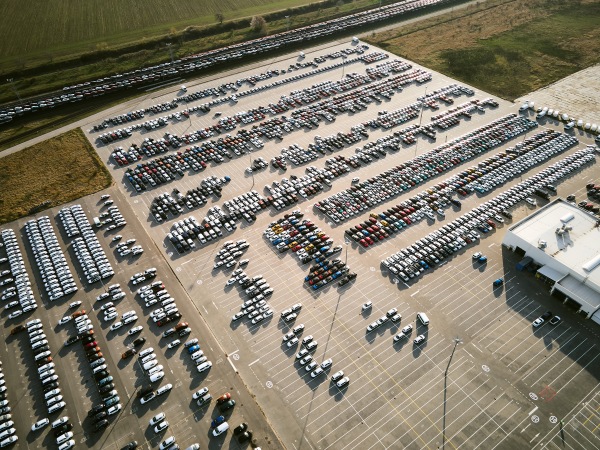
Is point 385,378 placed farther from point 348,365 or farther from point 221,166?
point 221,166

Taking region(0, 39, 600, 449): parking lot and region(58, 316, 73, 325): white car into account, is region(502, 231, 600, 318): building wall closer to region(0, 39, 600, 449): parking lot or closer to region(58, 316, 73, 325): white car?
region(0, 39, 600, 449): parking lot

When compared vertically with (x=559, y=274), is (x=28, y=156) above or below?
above

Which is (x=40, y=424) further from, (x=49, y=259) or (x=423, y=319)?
(x=423, y=319)

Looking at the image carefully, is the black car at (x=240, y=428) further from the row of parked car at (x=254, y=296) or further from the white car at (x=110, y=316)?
the white car at (x=110, y=316)

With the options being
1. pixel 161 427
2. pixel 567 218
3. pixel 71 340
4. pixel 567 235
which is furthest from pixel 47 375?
pixel 567 218

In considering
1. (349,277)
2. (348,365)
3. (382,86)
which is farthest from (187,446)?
(382,86)
